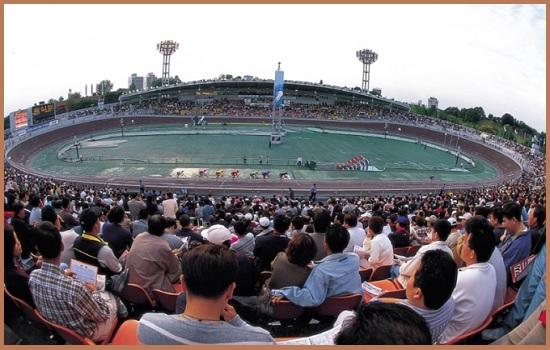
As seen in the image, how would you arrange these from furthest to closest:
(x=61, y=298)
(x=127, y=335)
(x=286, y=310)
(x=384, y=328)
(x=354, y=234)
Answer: (x=354, y=234), (x=286, y=310), (x=61, y=298), (x=127, y=335), (x=384, y=328)

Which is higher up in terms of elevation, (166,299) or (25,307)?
(25,307)

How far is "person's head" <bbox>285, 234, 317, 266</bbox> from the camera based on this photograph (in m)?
4.77

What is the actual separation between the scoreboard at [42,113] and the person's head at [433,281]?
53.6 metres

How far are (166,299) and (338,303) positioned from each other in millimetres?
2090

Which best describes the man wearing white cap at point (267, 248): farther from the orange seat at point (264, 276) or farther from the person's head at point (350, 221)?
the person's head at point (350, 221)

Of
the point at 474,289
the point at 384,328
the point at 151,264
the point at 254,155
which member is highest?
the point at 384,328

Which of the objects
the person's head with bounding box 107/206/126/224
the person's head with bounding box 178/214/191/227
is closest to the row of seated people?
the person's head with bounding box 107/206/126/224

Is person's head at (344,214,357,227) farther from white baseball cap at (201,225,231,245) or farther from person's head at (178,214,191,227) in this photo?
person's head at (178,214,191,227)

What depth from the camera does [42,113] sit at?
4922 cm

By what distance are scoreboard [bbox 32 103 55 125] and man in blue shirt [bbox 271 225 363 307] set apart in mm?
52016

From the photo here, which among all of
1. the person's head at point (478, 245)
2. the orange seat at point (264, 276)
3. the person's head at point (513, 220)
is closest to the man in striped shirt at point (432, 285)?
the person's head at point (478, 245)

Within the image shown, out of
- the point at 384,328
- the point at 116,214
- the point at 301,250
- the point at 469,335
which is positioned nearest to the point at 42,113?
the point at 116,214

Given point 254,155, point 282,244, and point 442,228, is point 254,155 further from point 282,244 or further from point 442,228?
point 442,228

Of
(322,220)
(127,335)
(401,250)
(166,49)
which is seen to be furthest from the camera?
(166,49)
